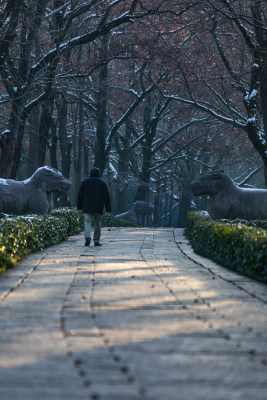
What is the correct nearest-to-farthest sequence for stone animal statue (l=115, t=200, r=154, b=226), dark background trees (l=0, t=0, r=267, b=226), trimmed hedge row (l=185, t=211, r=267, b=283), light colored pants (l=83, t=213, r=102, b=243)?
trimmed hedge row (l=185, t=211, r=267, b=283) → light colored pants (l=83, t=213, r=102, b=243) → dark background trees (l=0, t=0, r=267, b=226) → stone animal statue (l=115, t=200, r=154, b=226)

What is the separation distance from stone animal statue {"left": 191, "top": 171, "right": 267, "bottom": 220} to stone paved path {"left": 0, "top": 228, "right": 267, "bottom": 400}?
1065 cm

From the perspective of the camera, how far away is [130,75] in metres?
38.5

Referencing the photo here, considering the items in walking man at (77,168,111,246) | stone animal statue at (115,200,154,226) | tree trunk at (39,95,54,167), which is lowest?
stone animal statue at (115,200,154,226)

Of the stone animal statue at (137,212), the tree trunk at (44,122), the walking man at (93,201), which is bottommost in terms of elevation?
the stone animal statue at (137,212)

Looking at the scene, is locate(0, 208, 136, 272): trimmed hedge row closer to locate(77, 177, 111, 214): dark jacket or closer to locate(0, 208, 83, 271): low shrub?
locate(0, 208, 83, 271): low shrub

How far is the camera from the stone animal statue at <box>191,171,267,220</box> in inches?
806

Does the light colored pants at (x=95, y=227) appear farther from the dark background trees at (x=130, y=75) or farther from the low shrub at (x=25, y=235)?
the dark background trees at (x=130, y=75)

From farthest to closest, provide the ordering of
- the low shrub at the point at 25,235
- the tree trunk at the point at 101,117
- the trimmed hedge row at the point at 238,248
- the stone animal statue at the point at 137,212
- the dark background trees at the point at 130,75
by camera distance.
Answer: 1. the stone animal statue at the point at 137,212
2. the tree trunk at the point at 101,117
3. the dark background trees at the point at 130,75
4. the low shrub at the point at 25,235
5. the trimmed hedge row at the point at 238,248

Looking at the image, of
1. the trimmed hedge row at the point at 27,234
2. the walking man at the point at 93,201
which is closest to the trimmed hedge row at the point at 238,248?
the walking man at the point at 93,201

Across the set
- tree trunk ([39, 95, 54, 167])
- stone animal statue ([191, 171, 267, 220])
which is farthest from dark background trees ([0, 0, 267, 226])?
stone animal statue ([191, 171, 267, 220])

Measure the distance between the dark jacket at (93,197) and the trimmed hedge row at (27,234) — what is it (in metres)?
1.03

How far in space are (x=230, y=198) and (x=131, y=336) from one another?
15.5 m

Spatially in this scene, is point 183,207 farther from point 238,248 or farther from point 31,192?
point 238,248

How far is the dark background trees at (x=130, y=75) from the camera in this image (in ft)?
74.8
